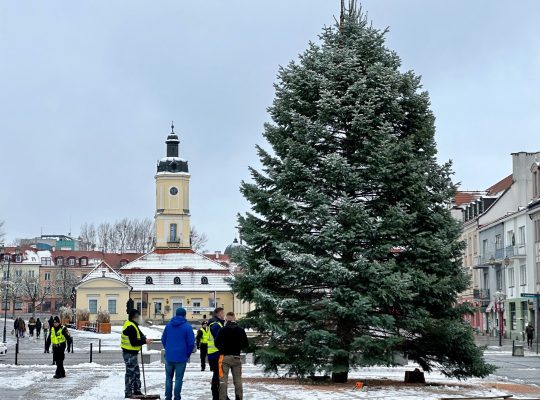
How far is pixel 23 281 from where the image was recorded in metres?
140

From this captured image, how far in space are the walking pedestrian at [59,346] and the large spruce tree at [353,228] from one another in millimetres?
5124

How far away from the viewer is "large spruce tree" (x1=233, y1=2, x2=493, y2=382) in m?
21.6

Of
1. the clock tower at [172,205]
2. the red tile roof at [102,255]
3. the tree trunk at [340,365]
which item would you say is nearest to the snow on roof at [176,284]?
the clock tower at [172,205]

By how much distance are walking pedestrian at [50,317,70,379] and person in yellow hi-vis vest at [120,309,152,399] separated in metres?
5.85

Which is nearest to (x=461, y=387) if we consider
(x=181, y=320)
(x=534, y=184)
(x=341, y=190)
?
(x=341, y=190)

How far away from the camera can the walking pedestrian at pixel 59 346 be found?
79.2 ft

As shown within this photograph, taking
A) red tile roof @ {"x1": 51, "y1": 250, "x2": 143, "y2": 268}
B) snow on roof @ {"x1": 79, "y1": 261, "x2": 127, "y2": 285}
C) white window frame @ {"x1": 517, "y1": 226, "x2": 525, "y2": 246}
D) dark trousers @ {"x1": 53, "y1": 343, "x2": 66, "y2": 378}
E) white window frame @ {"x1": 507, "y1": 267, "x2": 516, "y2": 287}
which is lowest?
dark trousers @ {"x1": 53, "y1": 343, "x2": 66, "y2": 378}

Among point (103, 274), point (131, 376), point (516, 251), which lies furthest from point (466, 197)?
point (131, 376)

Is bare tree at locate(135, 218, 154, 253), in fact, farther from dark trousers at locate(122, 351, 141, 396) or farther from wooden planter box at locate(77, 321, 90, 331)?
dark trousers at locate(122, 351, 141, 396)

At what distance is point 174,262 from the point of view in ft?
372

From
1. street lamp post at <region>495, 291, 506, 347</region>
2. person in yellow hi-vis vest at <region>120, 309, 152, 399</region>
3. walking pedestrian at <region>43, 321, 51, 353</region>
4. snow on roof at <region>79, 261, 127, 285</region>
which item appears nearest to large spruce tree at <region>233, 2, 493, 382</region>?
person in yellow hi-vis vest at <region>120, 309, 152, 399</region>

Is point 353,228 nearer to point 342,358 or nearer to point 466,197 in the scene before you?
point 342,358

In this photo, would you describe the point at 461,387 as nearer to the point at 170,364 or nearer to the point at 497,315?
the point at 170,364

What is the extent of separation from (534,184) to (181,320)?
4796cm
